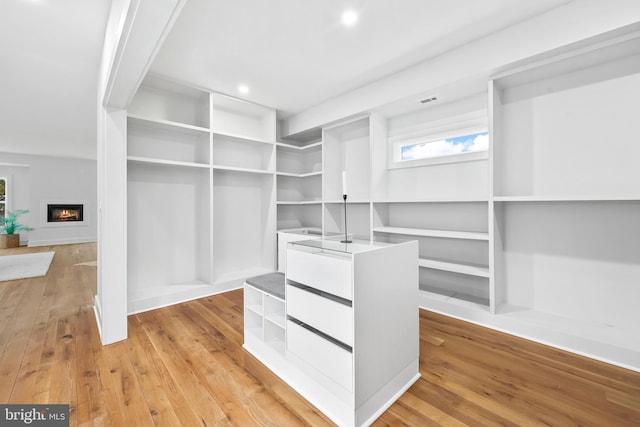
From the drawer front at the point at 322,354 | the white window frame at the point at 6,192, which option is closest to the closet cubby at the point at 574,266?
the drawer front at the point at 322,354

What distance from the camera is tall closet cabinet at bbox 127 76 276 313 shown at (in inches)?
125

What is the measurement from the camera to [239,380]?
1.77 m

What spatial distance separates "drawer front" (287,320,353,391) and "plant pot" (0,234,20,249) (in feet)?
31.0

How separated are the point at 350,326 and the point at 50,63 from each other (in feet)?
12.6

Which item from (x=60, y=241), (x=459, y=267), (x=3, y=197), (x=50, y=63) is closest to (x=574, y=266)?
(x=459, y=267)

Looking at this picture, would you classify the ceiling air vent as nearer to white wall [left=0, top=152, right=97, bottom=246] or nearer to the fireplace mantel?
white wall [left=0, top=152, right=97, bottom=246]

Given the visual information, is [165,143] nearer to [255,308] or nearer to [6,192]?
[255,308]

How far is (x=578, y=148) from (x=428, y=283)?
190 centimetres

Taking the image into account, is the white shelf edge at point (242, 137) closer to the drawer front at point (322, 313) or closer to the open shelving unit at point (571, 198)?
the drawer front at point (322, 313)

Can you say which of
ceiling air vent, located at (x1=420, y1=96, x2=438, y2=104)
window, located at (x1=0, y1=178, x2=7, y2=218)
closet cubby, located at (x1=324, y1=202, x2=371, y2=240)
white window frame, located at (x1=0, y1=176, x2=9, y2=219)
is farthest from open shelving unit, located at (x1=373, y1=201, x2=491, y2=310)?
window, located at (x1=0, y1=178, x2=7, y2=218)

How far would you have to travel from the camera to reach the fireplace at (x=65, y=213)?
7.71 metres

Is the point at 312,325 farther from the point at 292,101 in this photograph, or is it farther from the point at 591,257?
the point at 292,101

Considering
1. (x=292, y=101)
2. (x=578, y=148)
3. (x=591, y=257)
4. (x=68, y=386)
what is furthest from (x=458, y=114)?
(x=68, y=386)

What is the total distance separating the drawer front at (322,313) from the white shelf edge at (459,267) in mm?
1693
